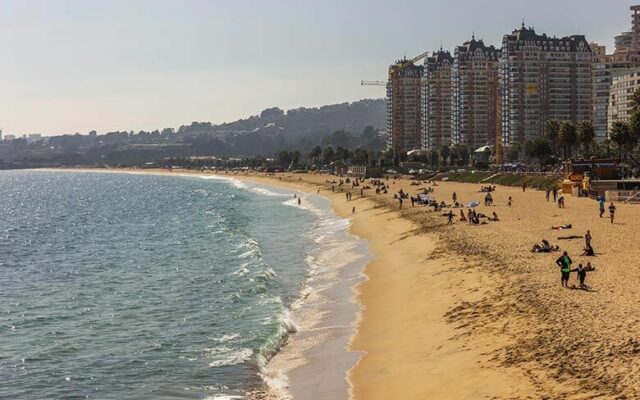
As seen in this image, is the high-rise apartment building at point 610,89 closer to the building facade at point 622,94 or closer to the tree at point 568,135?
the building facade at point 622,94

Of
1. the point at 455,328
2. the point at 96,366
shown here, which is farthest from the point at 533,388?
the point at 96,366

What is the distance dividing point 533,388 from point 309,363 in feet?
32.8

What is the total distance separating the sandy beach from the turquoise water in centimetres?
330

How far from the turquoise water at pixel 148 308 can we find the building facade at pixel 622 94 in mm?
97377

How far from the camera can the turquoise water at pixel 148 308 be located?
26.2 metres

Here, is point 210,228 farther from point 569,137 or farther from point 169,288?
point 569,137

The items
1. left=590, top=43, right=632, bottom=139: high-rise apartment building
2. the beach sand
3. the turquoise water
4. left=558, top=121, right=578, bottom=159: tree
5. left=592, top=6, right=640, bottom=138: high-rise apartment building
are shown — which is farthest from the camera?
left=590, top=43, right=632, bottom=139: high-rise apartment building

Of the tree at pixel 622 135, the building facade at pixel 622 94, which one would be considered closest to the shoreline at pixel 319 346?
the tree at pixel 622 135

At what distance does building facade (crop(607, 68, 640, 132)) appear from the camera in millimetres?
155125

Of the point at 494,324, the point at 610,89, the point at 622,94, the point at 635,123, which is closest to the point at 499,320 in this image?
the point at 494,324

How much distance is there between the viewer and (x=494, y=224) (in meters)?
57.4

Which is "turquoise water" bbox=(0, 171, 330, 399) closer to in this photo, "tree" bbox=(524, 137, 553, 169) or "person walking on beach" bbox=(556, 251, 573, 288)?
"person walking on beach" bbox=(556, 251, 573, 288)

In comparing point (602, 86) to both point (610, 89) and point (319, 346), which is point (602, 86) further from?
point (319, 346)

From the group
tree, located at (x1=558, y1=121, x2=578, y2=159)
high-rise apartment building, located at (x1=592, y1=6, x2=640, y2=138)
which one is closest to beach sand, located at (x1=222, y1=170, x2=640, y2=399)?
tree, located at (x1=558, y1=121, x2=578, y2=159)
